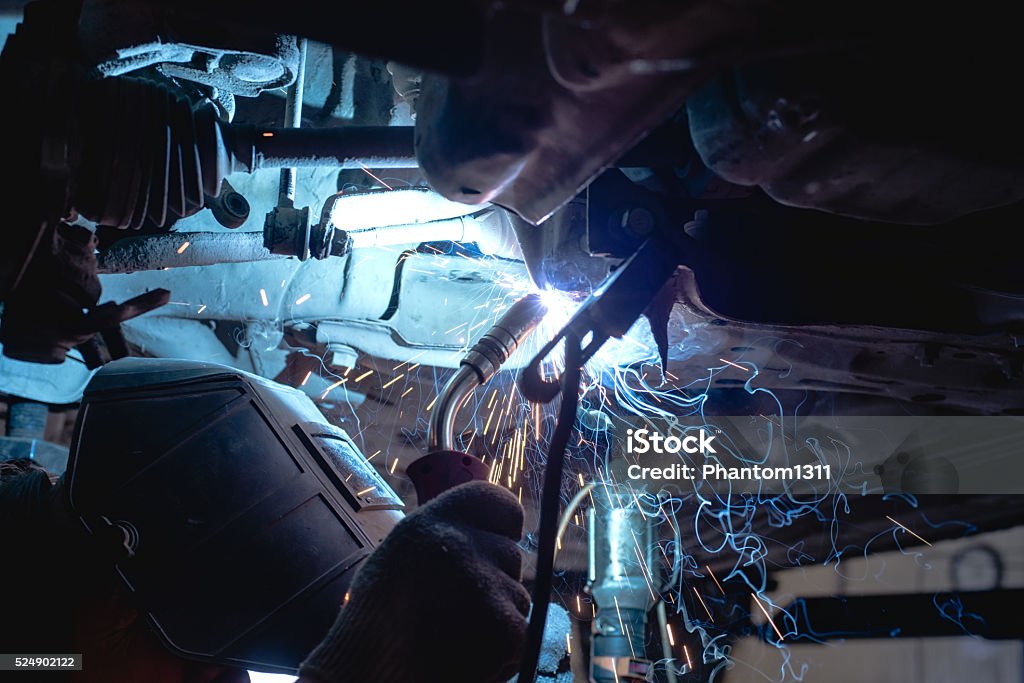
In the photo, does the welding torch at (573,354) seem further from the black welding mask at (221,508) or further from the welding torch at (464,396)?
the black welding mask at (221,508)

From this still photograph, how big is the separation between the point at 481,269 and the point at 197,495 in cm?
149

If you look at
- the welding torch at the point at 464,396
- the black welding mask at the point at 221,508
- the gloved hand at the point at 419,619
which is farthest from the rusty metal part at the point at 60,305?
the gloved hand at the point at 419,619

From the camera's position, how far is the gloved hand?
1.19 metres

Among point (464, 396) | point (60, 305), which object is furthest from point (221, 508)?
point (464, 396)

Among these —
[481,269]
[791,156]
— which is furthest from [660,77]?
[481,269]

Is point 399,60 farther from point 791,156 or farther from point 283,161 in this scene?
point 283,161

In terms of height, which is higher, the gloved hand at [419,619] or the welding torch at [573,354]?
the welding torch at [573,354]

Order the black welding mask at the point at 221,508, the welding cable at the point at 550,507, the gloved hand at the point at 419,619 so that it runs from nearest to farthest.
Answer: the welding cable at the point at 550,507, the gloved hand at the point at 419,619, the black welding mask at the point at 221,508

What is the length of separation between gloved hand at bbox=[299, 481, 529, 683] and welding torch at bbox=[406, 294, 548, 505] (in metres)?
0.20

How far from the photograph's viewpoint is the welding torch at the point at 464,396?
1.42 metres

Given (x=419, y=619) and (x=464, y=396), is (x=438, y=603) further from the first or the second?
(x=464, y=396)

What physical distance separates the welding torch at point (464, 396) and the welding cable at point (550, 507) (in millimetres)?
348

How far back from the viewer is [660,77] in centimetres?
78

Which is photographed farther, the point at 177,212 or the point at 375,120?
the point at 375,120
